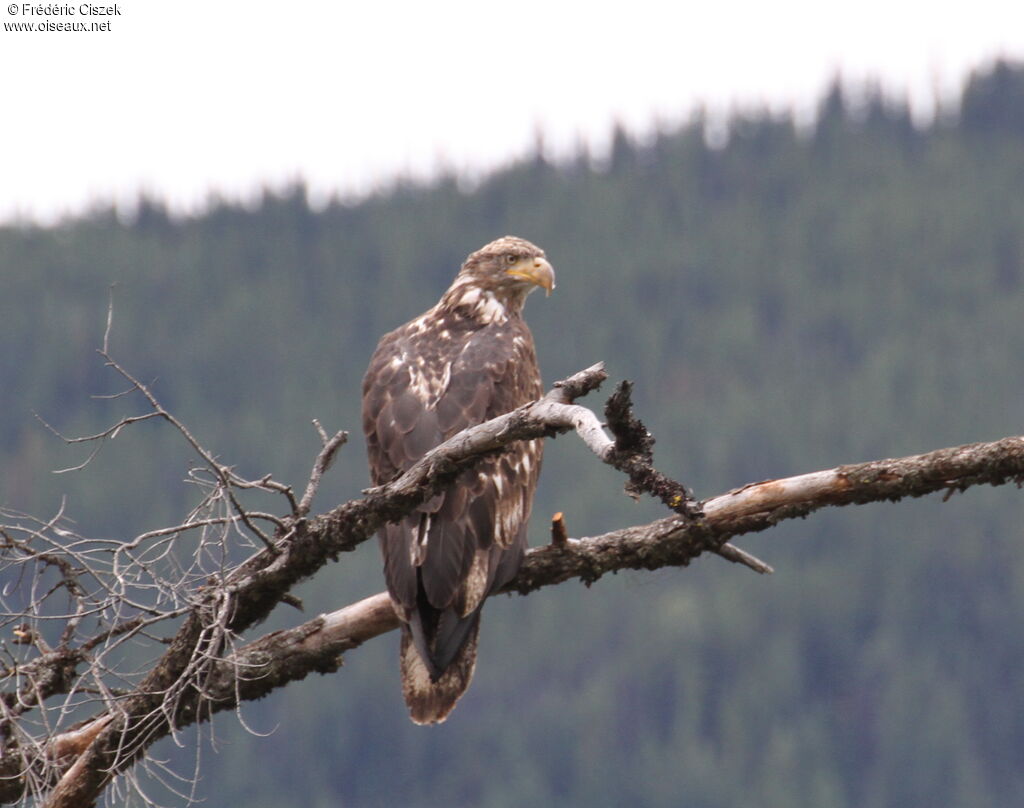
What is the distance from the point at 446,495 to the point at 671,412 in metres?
84.0

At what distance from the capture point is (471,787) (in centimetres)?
7525

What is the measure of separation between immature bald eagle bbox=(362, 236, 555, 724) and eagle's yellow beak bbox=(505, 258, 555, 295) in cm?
90

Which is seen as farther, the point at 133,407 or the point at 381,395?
the point at 133,407

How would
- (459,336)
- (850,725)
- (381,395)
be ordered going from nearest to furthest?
(381,395) < (459,336) < (850,725)

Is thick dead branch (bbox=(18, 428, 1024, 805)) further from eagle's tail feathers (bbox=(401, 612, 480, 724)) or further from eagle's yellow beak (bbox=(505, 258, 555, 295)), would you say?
eagle's yellow beak (bbox=(505, 258, 555, 295))

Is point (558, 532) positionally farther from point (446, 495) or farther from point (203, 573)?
point (203, 573)

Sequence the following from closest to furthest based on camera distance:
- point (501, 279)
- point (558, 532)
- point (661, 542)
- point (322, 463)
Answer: point (322, 463) → point (661, 542) → point (558, 532) → point (501, 279)

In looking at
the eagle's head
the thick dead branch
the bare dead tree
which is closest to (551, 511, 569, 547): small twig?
the thick dead branch

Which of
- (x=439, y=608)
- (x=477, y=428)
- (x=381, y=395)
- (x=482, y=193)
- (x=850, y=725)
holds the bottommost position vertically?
(x=850, y=725)

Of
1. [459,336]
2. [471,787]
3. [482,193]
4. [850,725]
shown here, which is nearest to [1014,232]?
[482,193]

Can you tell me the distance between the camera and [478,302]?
373 inches


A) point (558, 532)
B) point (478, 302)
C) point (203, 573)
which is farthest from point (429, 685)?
point (478, 302)

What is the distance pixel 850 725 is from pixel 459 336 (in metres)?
70.0

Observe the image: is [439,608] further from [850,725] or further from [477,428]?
[850,725]
